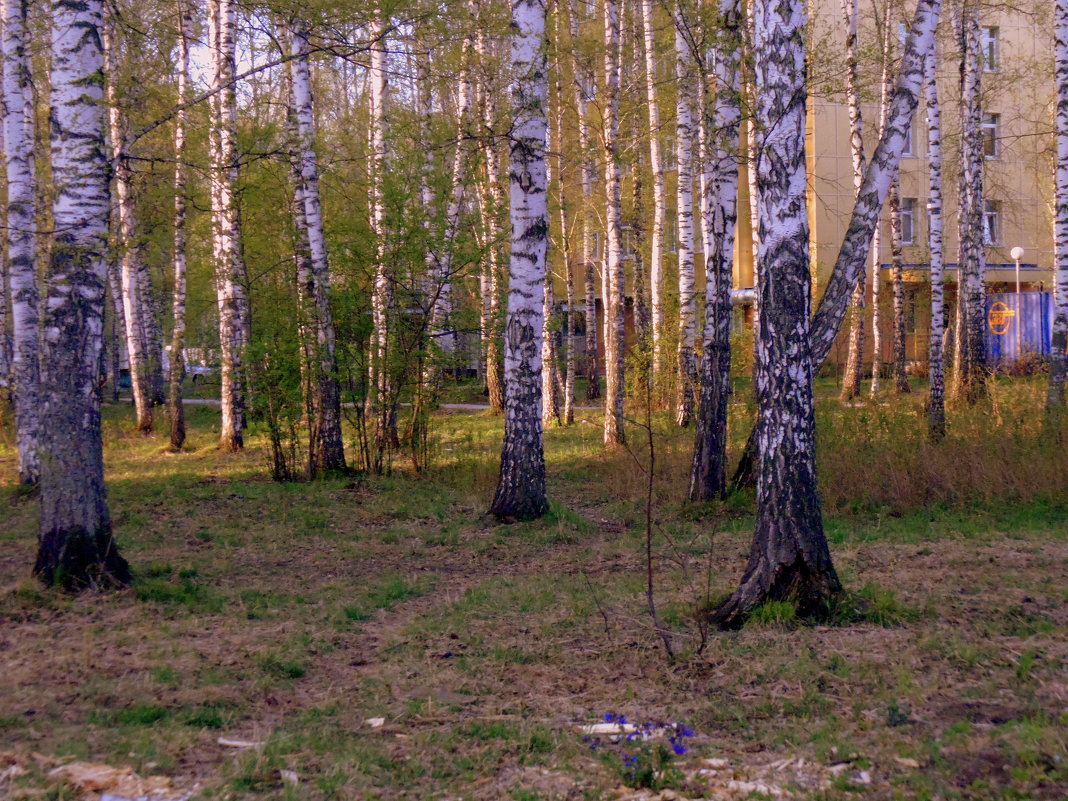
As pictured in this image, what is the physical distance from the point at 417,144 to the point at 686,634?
985 cm

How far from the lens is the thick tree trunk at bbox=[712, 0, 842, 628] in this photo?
626 cm

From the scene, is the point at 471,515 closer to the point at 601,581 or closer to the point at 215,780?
the point at 601,581

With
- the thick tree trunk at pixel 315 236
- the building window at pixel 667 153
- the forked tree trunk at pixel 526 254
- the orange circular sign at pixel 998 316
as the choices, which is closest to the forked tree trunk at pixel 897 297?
the building window at pixel 667 153

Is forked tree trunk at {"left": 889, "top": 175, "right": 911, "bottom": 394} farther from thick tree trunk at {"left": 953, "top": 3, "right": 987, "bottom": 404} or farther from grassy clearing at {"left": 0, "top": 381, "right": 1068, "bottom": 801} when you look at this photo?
grassy clearing at {"left": 0, "top": 381, "right": 1068, "bottom": 801}

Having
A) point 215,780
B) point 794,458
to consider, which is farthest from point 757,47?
point 215,780

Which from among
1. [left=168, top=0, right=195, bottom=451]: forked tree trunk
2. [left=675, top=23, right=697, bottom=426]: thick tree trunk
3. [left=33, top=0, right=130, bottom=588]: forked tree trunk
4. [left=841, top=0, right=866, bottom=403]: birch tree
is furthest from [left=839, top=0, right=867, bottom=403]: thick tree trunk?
[left=33, top=0, right=130, bottom=588]: forked tree trunk

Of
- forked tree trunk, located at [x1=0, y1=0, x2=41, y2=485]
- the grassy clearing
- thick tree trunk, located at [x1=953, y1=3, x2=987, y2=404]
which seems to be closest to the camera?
the grassy clearing

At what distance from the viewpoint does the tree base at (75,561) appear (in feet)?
24.8

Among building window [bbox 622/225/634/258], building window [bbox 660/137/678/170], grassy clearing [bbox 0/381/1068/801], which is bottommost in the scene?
grassy clearing [bbox 0/381/1068/801]

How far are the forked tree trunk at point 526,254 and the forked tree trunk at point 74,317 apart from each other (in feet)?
14.9

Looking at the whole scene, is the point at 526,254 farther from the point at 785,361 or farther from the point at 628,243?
the point at 628,243

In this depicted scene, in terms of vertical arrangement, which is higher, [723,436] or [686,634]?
[723,436]

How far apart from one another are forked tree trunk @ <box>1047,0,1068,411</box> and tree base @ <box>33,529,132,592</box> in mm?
12010

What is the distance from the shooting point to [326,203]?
58.2 feet
